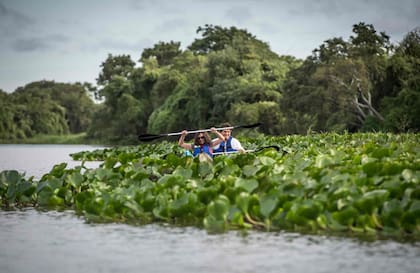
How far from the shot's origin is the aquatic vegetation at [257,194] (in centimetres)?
656

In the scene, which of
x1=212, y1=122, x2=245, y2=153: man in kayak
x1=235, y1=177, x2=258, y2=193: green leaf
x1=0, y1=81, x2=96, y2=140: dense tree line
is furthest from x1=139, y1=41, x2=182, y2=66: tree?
x1=235, y1=177, x2=258, y2=193: green leaf

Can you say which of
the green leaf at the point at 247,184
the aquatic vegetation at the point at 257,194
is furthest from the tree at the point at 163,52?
the green leaf at the point at 247,184

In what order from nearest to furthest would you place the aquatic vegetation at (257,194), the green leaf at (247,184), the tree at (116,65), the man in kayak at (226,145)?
the aquatic vegetation at (257,194) → the green leaf at (247,184) → the man in kayak at (226,145) → the tree at (116,65)

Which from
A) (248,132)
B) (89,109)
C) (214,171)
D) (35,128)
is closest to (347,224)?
(214,171)

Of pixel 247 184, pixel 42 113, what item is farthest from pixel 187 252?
pixel 42 113

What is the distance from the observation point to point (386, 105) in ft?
101

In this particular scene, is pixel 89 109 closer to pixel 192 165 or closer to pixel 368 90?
pixel 368 90

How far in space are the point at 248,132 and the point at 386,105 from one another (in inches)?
318

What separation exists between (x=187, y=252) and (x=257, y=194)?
1.37 metres

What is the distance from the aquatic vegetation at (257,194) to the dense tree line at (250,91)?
12801mm

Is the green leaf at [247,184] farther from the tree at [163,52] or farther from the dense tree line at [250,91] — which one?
the tree at [163,52]

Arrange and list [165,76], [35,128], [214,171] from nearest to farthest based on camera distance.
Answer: [214,171] → [165,76] → [35,128]

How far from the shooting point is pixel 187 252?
6.20 metres

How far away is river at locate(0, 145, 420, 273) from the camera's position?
18.4 ft
